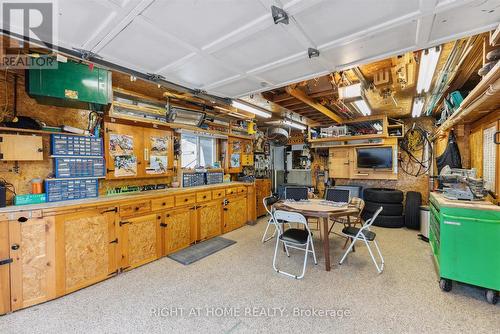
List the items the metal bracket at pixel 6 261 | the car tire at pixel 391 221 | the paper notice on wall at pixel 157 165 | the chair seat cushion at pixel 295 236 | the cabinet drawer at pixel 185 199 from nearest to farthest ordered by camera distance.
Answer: the metal bracket at pixel 6 261 < the chair seat cushion at pixel 295 236 < the cabinet drawer at pixel 185 199 < the paper notice on wall at pixel 157 165 < the car tire at pixel 391 221

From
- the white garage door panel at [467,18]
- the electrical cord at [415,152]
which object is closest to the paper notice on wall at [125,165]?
the white garage door panel at [467,18]

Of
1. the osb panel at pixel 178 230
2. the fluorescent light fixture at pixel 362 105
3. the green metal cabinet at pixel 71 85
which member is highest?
the fluorescent light fixture at pixel 362 105

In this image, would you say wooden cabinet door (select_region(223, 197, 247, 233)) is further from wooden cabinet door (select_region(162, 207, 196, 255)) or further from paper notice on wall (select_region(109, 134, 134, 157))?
paper notice on wall (select_region(109, 134, 134, 157))

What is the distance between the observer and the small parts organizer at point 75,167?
278cm

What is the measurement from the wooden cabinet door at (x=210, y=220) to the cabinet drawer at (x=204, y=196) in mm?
116

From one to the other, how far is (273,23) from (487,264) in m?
3.41

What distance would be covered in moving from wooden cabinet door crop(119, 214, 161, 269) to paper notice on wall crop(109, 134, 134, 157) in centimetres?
111

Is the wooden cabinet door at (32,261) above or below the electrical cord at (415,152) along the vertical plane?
below

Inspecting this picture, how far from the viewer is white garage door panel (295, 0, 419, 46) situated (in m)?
1.59

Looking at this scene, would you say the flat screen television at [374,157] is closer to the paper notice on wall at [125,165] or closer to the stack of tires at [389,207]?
the stack of tires at [389,207]

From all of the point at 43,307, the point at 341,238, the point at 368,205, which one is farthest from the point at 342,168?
the point at 43,307

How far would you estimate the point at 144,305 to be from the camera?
7.66 feet

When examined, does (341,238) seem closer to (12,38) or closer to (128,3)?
(128,3)

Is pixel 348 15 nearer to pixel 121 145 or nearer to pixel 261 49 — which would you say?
pixel 261 49
